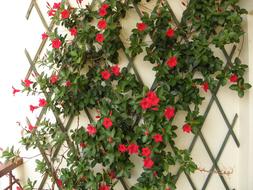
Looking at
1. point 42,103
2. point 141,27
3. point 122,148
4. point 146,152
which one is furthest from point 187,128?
point 42,103

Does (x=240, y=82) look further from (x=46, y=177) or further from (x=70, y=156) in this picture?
(x=46, y=177)

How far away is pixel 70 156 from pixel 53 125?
21 centimetres

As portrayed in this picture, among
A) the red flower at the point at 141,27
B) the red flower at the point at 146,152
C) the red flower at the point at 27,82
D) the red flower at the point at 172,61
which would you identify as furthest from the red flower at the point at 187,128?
the red flower at the point at 27,82

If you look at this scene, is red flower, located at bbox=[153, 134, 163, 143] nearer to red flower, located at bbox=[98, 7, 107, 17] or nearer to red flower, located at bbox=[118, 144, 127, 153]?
red flower, located at bbox=[118, 144, 127, 153]

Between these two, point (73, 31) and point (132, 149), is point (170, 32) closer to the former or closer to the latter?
point (73, 31)

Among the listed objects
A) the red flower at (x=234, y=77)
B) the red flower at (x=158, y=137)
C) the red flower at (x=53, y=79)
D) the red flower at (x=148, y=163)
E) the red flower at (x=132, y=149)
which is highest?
the red flower at (x=53, y=79)

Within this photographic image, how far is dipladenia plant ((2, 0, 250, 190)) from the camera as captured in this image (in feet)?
→ 4.29

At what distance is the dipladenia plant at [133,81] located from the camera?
4.29 ft

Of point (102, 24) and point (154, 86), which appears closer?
point (102, 24)

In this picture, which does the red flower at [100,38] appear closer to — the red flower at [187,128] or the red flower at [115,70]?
the red flower at [115,70]

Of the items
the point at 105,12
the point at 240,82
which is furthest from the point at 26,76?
the point at 240,82

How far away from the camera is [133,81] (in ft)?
4.45

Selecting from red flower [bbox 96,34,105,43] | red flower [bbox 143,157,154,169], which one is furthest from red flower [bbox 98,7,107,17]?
red flower [bbox 143,157,154,169]

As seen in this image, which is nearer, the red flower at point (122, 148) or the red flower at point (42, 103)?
the red flower at point (122, 148)
